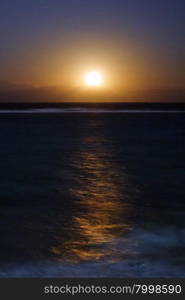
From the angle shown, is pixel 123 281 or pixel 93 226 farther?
pixel 93 226

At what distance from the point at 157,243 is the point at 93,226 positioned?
46.6 inches

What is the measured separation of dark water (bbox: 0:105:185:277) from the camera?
5551 mm

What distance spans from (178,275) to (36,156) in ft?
35.4

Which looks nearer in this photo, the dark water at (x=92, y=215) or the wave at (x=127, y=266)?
the wave at (x=127, y=266)

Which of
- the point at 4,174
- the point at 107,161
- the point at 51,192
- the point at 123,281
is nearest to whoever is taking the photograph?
the point at 123,281

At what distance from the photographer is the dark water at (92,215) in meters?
5.55

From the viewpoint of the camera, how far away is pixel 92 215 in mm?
7879

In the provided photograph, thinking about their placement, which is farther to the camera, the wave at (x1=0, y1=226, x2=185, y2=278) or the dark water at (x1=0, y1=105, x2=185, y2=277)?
the dark water at (x1=0, y1=105, x2=185, y2=277)

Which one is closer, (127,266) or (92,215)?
(127,266)

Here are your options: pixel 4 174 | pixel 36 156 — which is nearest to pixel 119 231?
pixel 4 174

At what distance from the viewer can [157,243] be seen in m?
6.35

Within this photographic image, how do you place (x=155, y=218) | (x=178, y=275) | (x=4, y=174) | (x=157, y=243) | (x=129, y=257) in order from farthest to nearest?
(x=4, y=174) < (x=155, y=218) < (x=157, y=243) < (x=129, y=257) < (x=178, y=275)

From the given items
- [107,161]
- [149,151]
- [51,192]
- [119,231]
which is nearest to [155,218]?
[119,231]

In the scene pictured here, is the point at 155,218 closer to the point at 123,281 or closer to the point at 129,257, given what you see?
the point at 129,257
